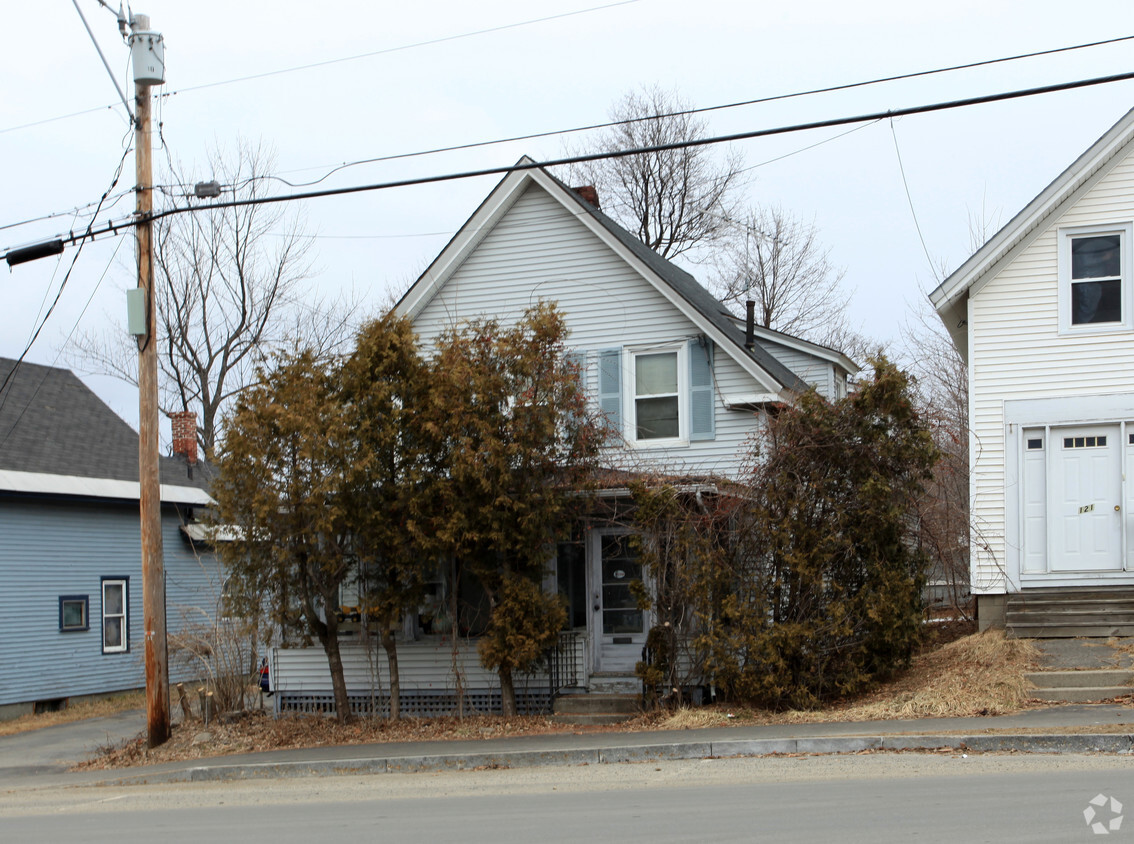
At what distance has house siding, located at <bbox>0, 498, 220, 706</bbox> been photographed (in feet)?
67.5

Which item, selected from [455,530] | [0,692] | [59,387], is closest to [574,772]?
[455,530]

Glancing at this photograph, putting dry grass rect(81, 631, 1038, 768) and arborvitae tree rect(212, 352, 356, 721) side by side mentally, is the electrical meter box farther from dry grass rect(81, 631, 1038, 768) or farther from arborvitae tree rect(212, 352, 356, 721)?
dry grass rect(81, 631, 1038, 768)

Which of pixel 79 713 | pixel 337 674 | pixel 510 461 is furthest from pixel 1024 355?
pixel 79 713

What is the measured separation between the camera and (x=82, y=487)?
22000 millimetres

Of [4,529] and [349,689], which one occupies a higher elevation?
[4,529]

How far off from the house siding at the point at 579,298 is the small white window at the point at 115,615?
29.3 ft

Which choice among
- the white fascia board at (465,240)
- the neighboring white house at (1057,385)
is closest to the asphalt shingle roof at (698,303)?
the white fascia board at (465,240)

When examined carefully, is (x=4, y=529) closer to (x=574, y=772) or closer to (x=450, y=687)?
(x=450, y=687)

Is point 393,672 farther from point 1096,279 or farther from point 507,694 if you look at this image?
point 1096,279

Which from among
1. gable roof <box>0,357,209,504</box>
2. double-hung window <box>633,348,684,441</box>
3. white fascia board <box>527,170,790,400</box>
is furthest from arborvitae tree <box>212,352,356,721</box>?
gable roof <box>0,357,209,504</box>

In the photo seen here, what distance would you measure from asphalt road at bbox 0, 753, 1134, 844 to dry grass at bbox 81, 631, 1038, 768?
2067 millimetres

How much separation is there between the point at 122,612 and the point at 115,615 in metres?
0.19

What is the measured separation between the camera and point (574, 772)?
11.6 metres

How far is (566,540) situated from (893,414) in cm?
448
